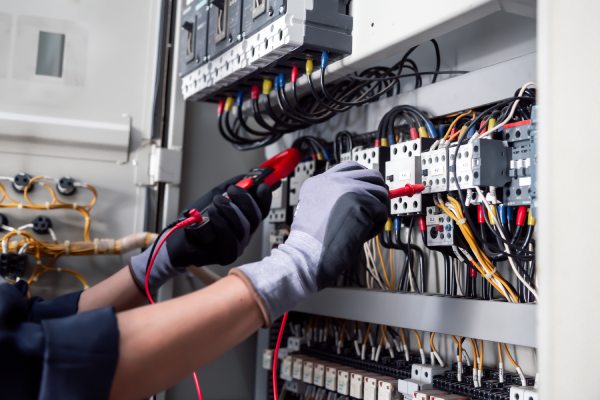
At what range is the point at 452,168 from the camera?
3.92 ft

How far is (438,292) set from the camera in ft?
4.67

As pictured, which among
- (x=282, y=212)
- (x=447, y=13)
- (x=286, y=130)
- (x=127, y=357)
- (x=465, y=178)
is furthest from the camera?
(x=282, y=212)

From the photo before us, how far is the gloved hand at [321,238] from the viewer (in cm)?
92

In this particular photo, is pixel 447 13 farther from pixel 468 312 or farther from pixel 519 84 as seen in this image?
pixel 468 312

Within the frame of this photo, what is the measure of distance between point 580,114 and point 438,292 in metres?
0.70

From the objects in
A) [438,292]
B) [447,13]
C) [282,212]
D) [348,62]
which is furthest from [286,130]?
[447,13]

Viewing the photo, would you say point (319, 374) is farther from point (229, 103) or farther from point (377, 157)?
point (229, 103)

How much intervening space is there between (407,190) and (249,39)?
0.51 m

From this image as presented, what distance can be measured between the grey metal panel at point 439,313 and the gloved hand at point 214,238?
10.7 inches

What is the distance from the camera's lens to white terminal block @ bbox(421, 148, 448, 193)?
122 cm

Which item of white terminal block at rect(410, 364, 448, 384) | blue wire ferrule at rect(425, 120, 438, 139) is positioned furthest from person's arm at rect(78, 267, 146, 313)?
blue wire ferrule at rect(425, 120, 438, 139)

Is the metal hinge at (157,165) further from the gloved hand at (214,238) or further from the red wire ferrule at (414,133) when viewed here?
the red wire ferrule at (414,133)

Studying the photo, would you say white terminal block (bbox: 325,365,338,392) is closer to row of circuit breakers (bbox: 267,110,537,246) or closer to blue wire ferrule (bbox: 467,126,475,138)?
row of circuit breakers (bbox: 267,110,537,246)

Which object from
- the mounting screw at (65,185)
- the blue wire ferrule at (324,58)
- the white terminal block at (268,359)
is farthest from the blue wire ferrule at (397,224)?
the mounting screw at (65,185)
